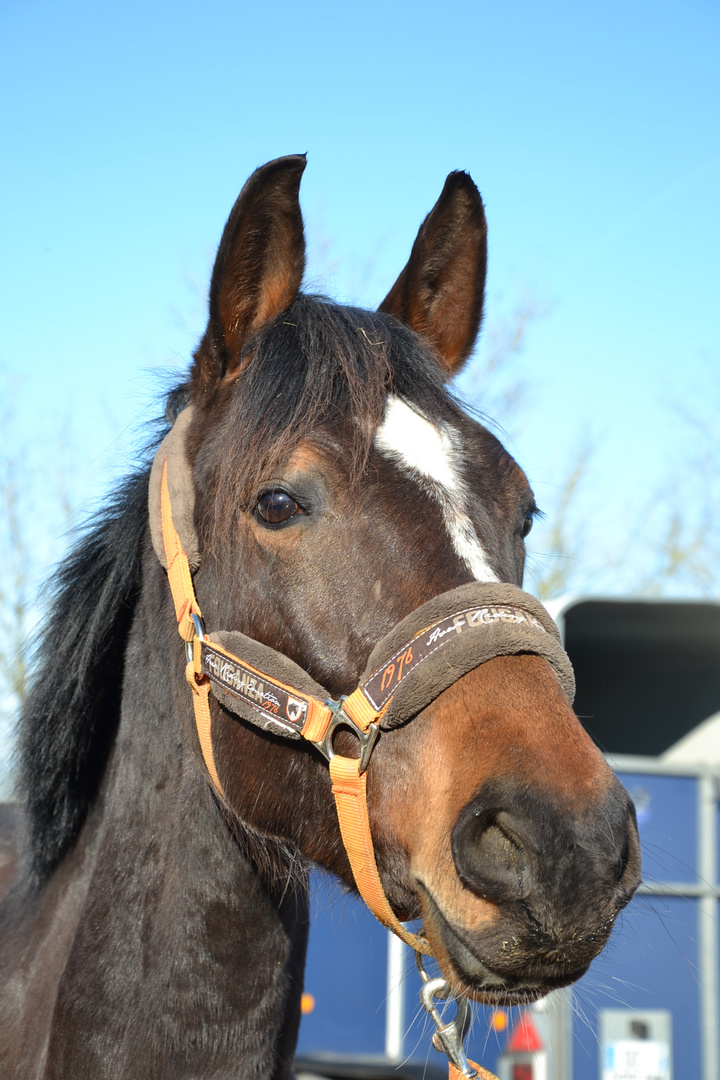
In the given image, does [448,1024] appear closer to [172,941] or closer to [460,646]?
[172,941]

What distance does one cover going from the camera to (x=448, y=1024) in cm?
183

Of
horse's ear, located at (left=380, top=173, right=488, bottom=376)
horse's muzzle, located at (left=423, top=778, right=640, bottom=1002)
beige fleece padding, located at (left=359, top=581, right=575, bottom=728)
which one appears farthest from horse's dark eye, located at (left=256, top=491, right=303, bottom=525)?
horse's ear, located at (left=380, top=173, right=488, bottom=376)

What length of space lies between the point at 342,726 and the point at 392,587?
311 millimetres

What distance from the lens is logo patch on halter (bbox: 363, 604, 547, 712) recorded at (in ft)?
5.49

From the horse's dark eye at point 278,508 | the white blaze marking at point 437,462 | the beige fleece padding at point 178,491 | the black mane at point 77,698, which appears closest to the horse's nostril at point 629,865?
the white blaze marking at point 437,462

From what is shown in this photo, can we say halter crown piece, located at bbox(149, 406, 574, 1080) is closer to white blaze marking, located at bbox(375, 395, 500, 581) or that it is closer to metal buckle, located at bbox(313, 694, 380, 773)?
metal buckle, located at bbox(313, 694, 380, 773)

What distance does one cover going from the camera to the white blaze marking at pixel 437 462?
1.84 meters

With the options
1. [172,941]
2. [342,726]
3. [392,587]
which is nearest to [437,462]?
A: [392,587]

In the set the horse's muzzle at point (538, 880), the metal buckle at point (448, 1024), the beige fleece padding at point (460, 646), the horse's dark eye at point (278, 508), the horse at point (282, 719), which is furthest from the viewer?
the horse's dark eye at point (278, 508)

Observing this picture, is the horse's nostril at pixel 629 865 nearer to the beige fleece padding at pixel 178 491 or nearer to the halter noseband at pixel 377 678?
the halter noseband at pixel 377 678

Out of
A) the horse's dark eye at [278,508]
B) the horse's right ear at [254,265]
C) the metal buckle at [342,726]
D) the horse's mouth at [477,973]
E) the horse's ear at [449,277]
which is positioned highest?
the horse's ear at [449,277]

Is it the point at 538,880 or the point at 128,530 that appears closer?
the point at 538,880

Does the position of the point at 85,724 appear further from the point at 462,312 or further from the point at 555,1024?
the point at 555,1024

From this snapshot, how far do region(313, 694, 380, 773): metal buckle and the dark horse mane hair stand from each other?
0.57 meters
